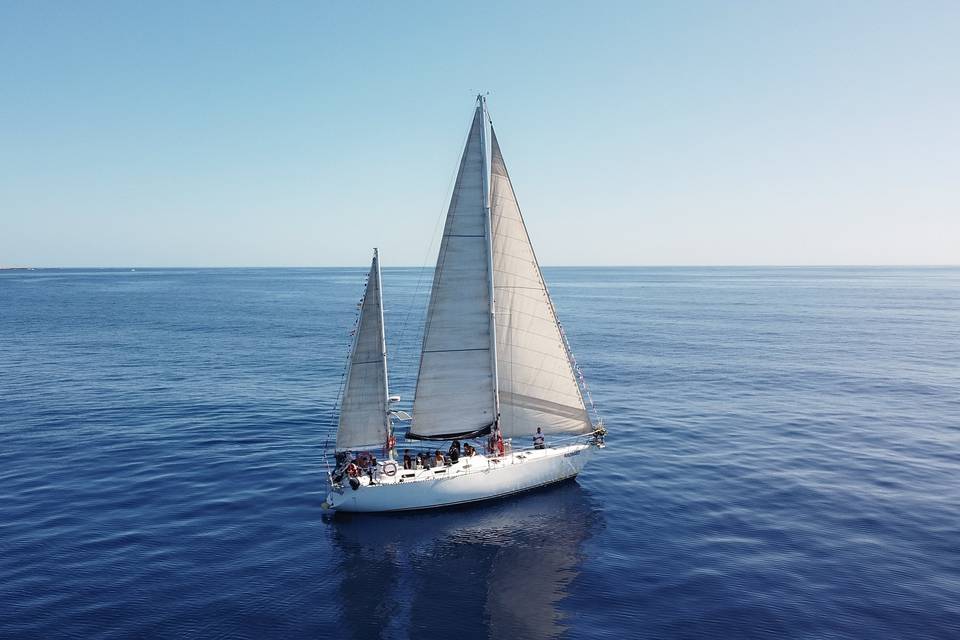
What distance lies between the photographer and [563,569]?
2625 cm

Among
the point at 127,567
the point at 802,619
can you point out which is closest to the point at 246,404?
the point at 127,567

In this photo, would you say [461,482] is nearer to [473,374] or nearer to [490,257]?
[473,374]

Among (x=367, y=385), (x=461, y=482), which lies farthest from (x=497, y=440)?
(x=367, y=385)

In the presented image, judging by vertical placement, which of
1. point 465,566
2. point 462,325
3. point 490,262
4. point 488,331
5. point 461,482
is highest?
point 490,262

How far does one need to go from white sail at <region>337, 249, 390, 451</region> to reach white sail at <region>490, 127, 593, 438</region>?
274 inches

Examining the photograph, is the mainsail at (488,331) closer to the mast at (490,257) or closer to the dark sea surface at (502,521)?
the mast at (490,257)

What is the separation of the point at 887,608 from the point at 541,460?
57.1 feet

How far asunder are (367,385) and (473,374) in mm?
6210

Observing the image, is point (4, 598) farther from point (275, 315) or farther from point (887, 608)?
point (275, 315)

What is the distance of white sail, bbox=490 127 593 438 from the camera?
106 ft

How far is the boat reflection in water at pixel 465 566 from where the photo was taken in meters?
22.2

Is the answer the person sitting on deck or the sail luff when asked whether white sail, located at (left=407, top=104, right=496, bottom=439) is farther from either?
the person sitting on deck

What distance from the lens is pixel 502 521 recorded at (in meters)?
31.1

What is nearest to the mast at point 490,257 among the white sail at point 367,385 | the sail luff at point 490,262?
the sail luff at point 490,262
